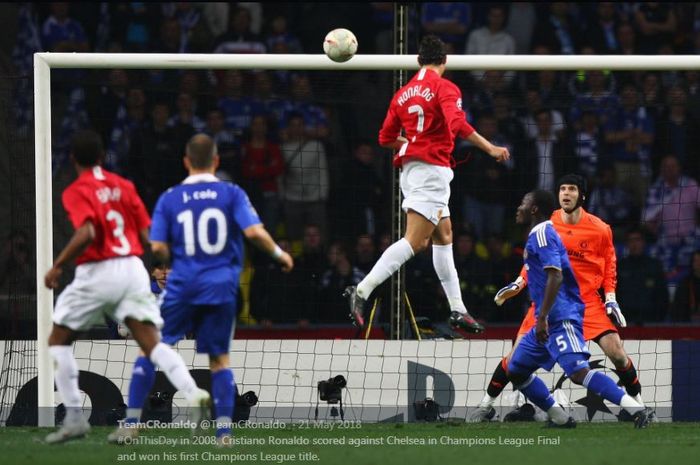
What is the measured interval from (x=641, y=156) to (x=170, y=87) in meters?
6.02

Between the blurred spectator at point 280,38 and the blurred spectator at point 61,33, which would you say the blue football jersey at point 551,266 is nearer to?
the blurred spectator at point 280,38

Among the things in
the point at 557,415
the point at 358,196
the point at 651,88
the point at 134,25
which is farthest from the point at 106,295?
the point at 651,88

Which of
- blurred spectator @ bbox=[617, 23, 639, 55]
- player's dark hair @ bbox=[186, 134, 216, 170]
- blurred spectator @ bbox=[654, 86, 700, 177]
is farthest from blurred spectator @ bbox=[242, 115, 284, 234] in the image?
player's dark hair @ bbox=[186, 134, 216, 170]

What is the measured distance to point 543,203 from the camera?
10695mm

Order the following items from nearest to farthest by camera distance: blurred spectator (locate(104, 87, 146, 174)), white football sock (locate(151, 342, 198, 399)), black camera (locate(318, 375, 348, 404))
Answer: white football sock (locate(151, 342, 198, 399)) < black camera (locate(318, 375, 348, 404)) < blurred spectator (locate(104, 87, 146, 174))

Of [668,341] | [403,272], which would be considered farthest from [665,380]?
[403,272]

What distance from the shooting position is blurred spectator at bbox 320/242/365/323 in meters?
13.6

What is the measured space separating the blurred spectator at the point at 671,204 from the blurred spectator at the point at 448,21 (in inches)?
124

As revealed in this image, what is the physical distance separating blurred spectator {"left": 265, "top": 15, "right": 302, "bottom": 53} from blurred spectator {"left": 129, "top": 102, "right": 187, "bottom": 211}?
2.33m

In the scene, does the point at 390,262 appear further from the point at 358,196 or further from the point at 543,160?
the point at 543,160

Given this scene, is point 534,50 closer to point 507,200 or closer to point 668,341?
point 507,200

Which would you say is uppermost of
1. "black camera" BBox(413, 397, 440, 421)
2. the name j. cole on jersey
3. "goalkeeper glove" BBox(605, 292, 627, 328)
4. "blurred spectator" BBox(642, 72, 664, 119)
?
A: "blurred spectator" BBox(642, 72, 664, 119)

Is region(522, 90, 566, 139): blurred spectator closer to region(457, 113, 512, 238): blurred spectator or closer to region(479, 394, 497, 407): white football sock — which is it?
region(457, 113, 512, 238): blurred spectator

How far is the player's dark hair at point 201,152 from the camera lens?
8719mm
